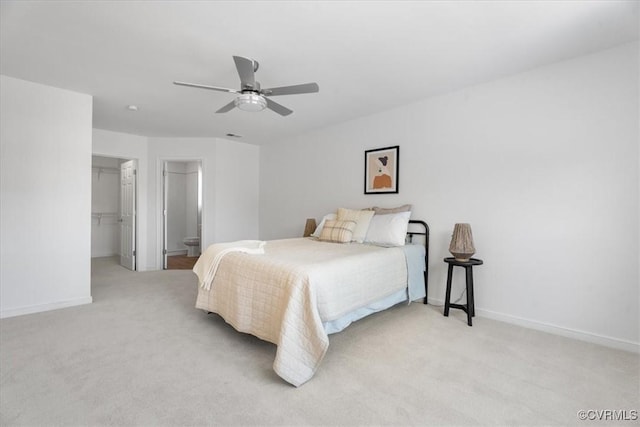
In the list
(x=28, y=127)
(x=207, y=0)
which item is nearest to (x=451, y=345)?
(x=207, y=0)

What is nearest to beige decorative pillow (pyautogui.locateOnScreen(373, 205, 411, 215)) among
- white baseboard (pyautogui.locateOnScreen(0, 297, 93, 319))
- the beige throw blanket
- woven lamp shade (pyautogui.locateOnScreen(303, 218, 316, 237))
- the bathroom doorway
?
woven lamp shade (pyautogui.locateOnScreen(303, 218, 316, 237))

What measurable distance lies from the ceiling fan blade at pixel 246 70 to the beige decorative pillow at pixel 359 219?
Result: 2044mm

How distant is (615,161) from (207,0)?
11.1ft

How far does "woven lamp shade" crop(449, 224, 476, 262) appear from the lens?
9.88 ft

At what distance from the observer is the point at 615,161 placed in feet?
8.20

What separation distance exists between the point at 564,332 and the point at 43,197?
17.9ft

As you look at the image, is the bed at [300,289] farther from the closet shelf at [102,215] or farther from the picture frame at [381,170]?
the closet shelf at [102,215]

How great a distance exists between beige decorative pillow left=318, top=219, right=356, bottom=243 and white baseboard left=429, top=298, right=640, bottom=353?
1.64 meters

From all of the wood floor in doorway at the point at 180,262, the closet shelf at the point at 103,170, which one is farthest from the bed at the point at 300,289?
the closet shelf at the point at 103,170

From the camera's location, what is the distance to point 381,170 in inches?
163

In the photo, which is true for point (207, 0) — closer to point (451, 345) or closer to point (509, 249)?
point (451, 345)

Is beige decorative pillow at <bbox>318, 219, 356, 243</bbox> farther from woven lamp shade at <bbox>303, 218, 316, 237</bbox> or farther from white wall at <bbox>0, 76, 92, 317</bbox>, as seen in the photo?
white wall at <bbox>0, 76, 92, 317</bbox>

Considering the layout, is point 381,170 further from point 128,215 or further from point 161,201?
point 128,215

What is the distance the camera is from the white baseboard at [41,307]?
312 cm
